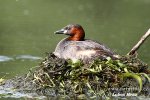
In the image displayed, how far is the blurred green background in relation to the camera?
1764cm

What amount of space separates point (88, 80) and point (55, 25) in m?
11.0

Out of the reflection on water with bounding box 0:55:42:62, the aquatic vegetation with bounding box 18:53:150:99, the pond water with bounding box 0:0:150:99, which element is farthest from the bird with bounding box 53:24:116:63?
the reflection on water with bounding box 0:55:42:62

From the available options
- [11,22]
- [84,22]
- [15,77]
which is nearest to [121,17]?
[84,22]

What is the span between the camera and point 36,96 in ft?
39.8

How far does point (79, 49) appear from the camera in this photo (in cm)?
1308

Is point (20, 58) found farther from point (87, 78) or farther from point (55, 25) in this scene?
point (55, 25)

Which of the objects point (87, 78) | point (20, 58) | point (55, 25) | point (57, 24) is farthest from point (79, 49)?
point (57, 24)

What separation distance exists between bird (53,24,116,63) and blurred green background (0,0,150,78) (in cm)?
140

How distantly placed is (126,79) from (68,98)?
1.13m

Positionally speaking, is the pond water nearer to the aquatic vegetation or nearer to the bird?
the bird

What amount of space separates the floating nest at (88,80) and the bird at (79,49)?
0.27 metres

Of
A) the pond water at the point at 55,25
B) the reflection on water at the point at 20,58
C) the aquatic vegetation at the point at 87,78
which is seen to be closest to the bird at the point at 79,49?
the aquatic vegetation at the point at 87,78

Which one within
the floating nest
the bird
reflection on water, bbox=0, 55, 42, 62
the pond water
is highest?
the pond water

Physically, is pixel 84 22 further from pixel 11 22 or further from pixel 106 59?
pixel 106 59
